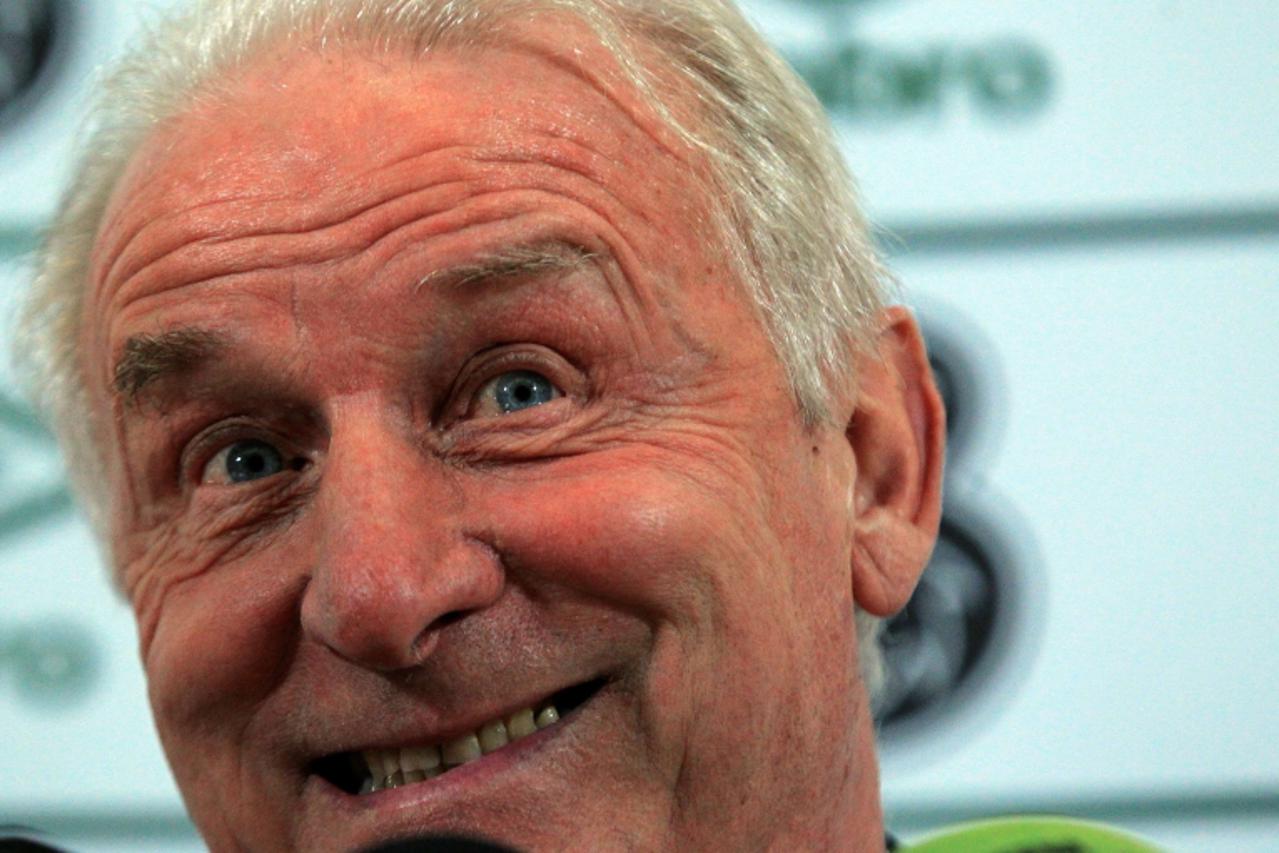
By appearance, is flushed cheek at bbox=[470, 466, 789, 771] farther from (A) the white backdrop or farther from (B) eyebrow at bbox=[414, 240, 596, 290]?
(A) the white backdrop

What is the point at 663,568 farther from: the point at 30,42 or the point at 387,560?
the point at 30,42

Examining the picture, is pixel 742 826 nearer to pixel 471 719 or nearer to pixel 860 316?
pixel 471 719

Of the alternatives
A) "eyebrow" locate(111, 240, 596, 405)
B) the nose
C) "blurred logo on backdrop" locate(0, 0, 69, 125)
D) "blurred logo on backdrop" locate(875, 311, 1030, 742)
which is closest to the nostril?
the nose

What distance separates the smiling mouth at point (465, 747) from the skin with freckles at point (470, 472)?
0.7 inches

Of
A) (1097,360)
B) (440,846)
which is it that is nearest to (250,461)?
(440,846)

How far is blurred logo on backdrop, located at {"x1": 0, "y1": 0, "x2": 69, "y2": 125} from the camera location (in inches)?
87.3

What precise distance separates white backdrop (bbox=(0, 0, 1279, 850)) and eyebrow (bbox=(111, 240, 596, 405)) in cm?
90

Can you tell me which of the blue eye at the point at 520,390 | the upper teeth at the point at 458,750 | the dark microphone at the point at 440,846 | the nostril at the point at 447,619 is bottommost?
the dark microphone at the point at 440,846

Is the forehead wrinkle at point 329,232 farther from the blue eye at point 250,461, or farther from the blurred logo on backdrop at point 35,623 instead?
the blurred logo on backdrop at point 35,623

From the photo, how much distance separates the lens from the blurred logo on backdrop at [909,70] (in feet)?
6.89

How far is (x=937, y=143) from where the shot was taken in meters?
2.13

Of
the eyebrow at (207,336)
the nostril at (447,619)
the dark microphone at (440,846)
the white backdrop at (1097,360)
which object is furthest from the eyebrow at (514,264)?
the white backdrop at (1097,360)

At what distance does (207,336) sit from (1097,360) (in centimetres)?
119

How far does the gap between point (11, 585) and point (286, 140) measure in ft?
3.84
